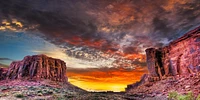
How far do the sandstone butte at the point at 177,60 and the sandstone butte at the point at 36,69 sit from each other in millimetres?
54893

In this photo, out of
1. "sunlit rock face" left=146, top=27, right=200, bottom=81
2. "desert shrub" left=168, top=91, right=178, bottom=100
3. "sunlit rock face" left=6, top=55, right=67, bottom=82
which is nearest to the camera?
"desert shrub" left=168, top=91, right=178, bottom=100

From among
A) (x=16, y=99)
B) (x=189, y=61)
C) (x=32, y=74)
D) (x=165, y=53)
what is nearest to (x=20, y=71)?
(x=32, y=74)

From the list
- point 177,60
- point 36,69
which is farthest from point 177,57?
point 36,69

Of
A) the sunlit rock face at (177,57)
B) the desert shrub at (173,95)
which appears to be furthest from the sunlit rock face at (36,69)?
the desert shrub at (173,95)

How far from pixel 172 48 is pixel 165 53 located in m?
6.51

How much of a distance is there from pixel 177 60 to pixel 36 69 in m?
68.1

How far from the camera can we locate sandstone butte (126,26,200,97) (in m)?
42.0

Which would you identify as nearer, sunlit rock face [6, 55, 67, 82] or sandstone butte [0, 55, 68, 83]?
sandstone butte [0, 55, 68, 83]

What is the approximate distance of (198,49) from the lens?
41625mm

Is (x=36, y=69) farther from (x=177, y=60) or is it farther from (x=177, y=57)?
(x=177, y=57)

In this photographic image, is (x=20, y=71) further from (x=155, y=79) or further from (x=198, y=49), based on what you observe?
(x=198, y=49)

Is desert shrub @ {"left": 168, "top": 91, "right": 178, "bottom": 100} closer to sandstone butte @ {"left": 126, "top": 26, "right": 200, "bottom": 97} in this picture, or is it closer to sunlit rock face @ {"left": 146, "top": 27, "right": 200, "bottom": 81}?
sandstone butte @ {"left": 126, "top": 26, "right": 200, "bottom": 97}

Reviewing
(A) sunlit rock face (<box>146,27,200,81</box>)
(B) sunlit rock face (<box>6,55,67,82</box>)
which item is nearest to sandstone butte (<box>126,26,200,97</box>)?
(A) sunlit rock face (<box>146,27,200,81</box>)

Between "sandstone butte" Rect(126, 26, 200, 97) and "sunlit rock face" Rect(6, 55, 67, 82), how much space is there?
2190 inches
